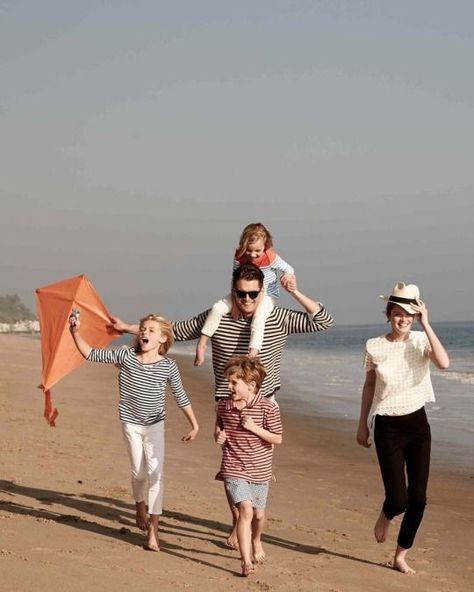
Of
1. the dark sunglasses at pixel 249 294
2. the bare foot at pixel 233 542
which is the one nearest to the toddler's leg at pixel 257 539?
the bare foot at pixel 233 542

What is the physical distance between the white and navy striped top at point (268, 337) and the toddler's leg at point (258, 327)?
0.07 metres

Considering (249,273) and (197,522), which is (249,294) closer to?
(249,273)

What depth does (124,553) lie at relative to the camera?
6.32m

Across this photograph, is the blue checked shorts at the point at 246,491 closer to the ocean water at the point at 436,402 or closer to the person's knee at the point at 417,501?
the person's knee at the point at 417,501

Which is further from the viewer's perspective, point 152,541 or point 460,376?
point 460,376

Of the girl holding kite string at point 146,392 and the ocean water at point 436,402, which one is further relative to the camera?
the ocean water at point 436,402

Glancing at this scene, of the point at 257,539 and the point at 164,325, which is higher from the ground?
the point at 164,325

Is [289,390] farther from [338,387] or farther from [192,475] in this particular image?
[192,475]

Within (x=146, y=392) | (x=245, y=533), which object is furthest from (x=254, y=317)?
(x=245, y=533)

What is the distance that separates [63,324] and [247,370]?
2138 mm

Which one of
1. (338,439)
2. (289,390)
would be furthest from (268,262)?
(289,390)

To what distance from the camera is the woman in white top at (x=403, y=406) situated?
244 inches

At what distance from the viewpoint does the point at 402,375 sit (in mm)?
6316

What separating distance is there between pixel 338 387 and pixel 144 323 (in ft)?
56.0
